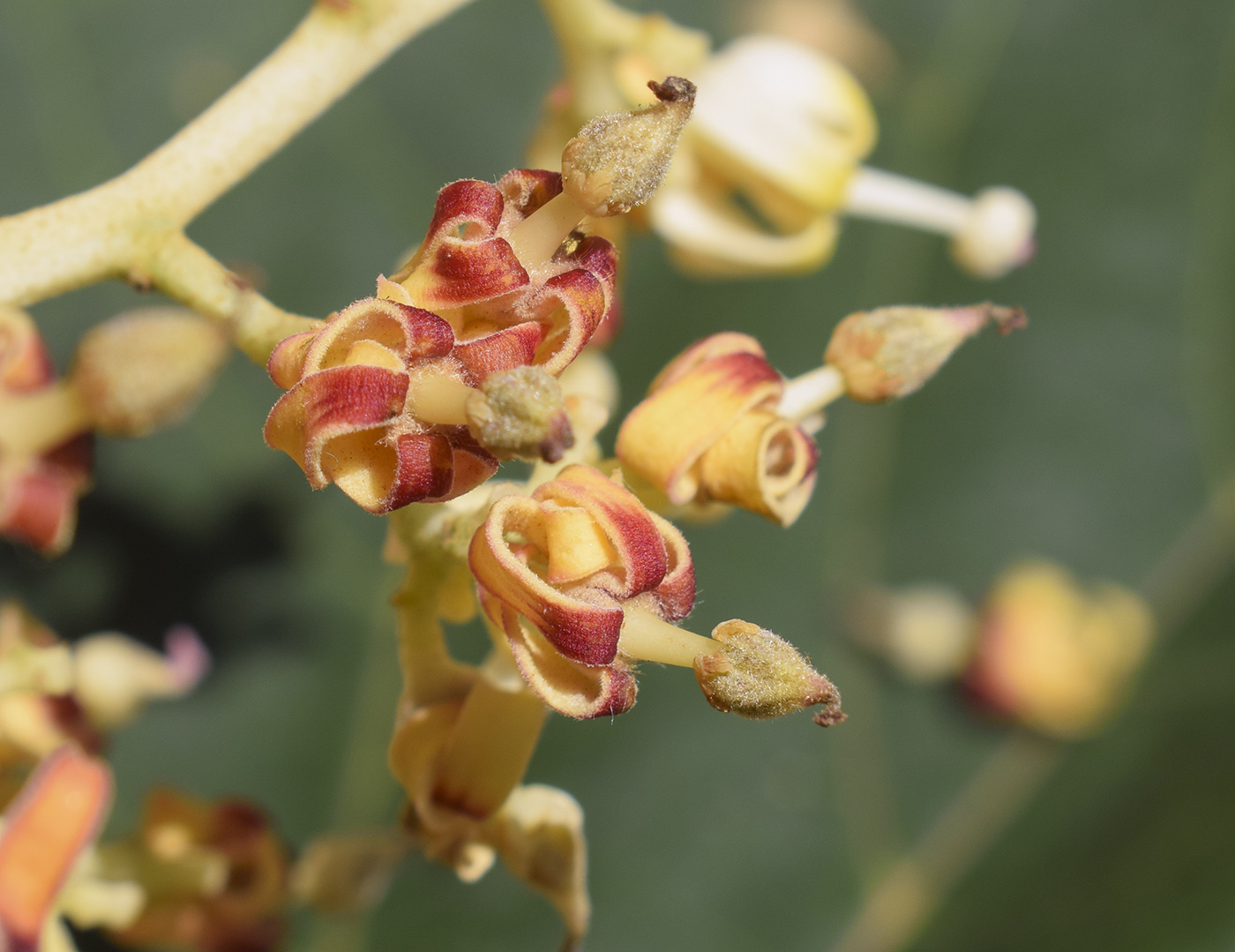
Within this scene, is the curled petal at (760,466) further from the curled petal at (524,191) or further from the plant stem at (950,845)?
the plant stem at (950,845)

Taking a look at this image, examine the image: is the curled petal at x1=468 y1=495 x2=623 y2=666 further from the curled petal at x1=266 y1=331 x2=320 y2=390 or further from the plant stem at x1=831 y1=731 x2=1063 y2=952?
the plant stem at x1=831 y1=731 x2=1063 y2=952

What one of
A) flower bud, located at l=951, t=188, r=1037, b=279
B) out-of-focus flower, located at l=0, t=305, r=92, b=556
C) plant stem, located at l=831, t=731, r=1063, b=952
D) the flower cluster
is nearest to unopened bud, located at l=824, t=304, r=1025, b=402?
the flower cluster

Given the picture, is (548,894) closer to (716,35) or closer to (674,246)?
(674,246)

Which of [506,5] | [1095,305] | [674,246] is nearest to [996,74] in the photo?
[1095,305]

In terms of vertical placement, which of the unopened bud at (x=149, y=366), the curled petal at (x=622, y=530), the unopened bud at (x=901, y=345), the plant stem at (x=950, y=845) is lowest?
the plant stem at (x=950, y=845)

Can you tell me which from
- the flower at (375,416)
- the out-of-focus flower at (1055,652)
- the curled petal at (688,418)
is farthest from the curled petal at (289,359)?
the out-of-focus flower at (1055,652)

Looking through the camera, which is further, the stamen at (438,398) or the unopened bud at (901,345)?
A: the unopened bud at (901,345)

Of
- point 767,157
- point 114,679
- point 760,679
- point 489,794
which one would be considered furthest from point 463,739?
point 767,157
